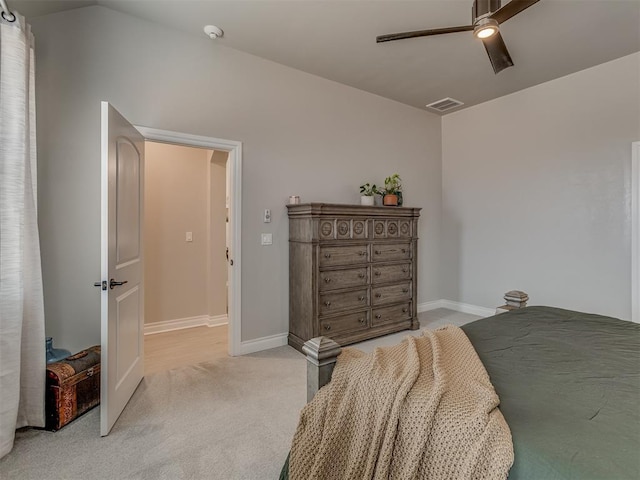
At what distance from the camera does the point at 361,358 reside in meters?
1.23

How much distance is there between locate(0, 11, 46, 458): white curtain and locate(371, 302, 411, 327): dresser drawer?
9.34ft

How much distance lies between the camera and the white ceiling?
2.47 meters

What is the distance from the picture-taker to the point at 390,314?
3.72m

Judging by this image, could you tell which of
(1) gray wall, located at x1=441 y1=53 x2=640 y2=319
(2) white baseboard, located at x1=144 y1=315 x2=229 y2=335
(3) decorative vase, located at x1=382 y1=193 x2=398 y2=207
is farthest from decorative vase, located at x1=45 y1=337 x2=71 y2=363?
(1) gray wall, located at x1=441 y1=53 x2=640 y2=319

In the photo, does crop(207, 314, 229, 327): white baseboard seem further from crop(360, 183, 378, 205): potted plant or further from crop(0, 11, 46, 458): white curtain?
crop(360, 183, 378, 205): potted plant

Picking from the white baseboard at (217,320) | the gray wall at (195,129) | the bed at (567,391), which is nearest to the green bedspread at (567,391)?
the bed at (567,391)

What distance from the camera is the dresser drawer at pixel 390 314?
A: 141 inches

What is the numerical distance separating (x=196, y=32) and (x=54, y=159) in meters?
1.60

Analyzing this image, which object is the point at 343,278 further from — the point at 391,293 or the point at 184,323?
the point at 184,323

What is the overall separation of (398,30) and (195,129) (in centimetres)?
201

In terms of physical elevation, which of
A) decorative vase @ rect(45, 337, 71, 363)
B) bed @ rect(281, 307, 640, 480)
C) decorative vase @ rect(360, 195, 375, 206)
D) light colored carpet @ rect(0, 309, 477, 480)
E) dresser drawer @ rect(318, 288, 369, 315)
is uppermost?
decorative vase @ rect(360, 195, 375, 206)

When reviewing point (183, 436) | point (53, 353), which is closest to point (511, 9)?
point (183, 436)

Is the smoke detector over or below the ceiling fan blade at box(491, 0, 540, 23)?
over

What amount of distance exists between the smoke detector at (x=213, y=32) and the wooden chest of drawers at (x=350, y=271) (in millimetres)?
1681
